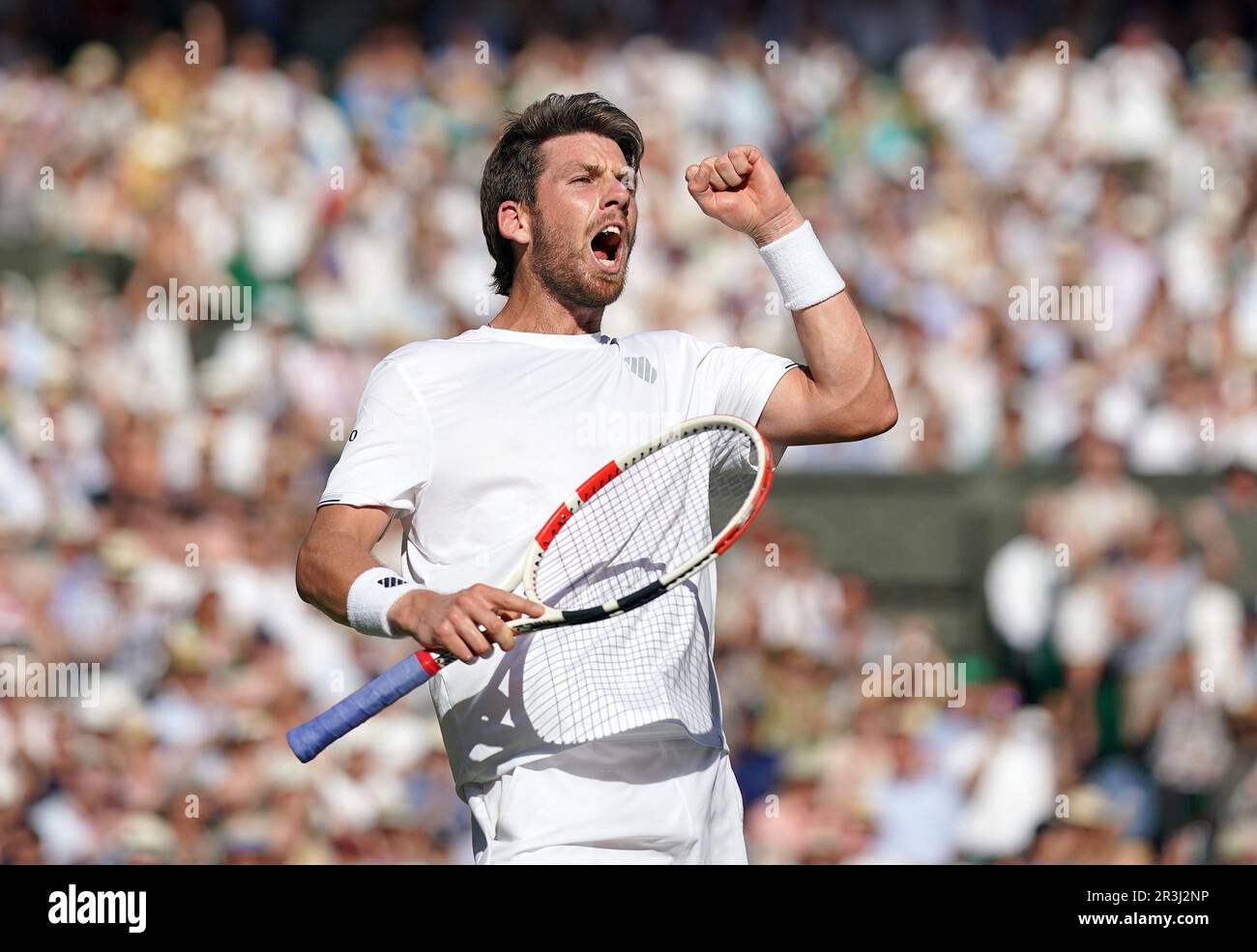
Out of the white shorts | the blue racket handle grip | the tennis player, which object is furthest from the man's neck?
the white shorts

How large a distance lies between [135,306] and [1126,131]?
5.58m

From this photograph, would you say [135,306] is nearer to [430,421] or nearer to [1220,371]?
[1220,371]

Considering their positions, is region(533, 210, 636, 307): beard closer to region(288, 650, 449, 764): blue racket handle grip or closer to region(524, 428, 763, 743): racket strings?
region(524, 428, 763, 743): racket strings

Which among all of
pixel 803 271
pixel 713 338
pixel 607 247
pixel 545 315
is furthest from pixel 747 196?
pixel 713 338

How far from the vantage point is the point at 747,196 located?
3.45m

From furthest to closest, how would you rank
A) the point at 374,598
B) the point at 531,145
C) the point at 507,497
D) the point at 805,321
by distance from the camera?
the point at 531,145
the point at 805,321
the point at 507,497
the point at 374,598

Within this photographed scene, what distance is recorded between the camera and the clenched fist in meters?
3.42

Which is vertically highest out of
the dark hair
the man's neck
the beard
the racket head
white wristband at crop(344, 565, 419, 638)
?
the dark hair

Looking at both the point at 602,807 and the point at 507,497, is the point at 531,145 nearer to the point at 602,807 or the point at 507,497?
the point at 507,497

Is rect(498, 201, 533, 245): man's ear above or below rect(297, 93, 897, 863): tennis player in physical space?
above

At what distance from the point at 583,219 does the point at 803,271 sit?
0.46 metres

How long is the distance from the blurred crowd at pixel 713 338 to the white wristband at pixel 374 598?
12.1ft

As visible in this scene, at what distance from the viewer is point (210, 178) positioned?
368 inches

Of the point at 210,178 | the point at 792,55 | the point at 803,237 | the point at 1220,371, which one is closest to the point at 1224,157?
the point at 1220,371
